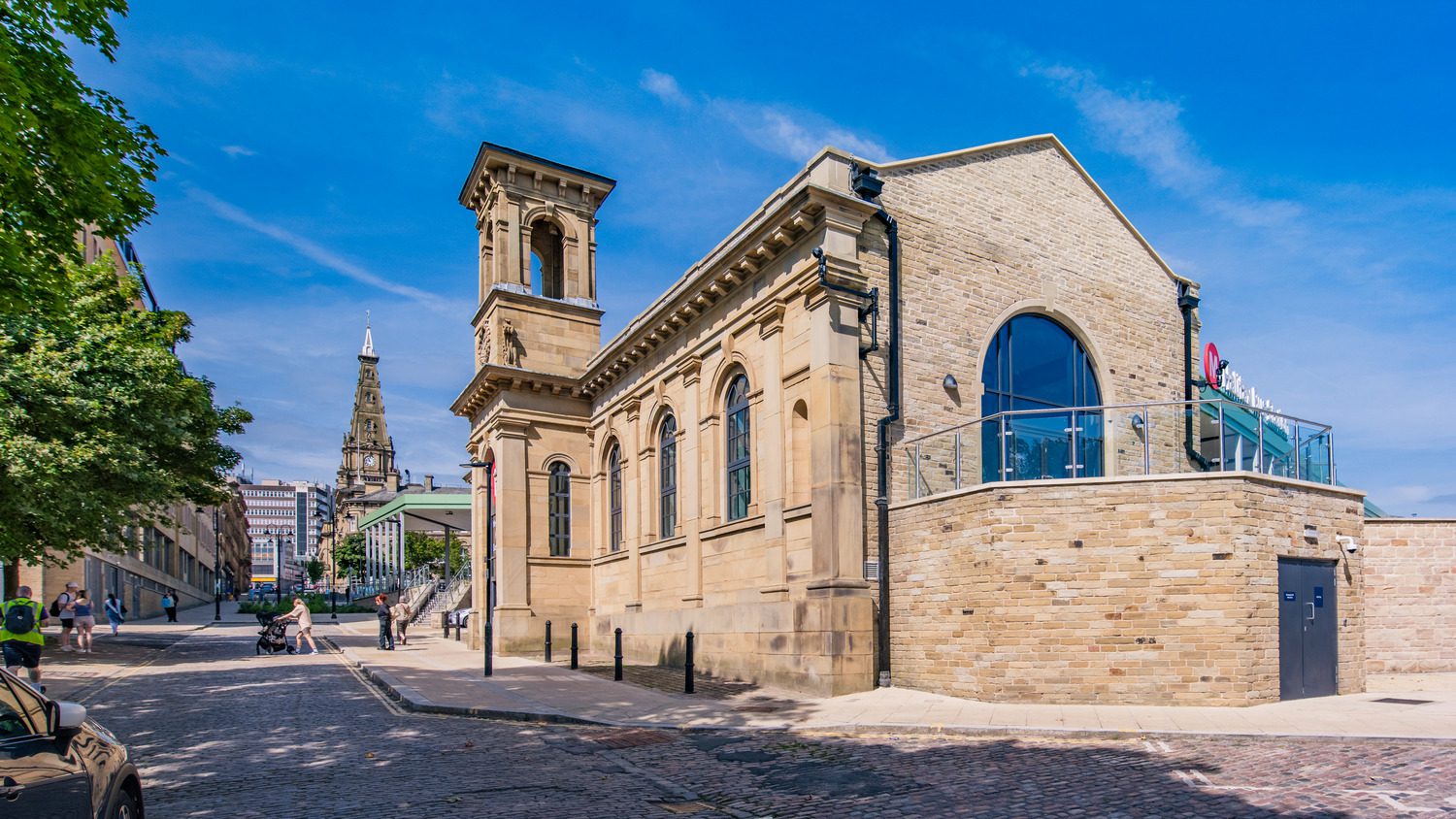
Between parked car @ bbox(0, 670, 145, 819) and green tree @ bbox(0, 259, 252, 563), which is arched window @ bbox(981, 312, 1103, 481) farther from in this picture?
green tree @ bbox(0, 259, 252, 563)

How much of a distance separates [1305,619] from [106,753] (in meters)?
14.9

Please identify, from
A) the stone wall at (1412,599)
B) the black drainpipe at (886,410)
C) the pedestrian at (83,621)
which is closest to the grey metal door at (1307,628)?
the stone wall at (1412,599)

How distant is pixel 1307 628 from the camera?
14.5 metres

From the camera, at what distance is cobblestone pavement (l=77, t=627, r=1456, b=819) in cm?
806

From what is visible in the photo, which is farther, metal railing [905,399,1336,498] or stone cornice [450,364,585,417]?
stone cornice [450,364,585,417]

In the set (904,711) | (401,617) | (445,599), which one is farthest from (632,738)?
(445,599)

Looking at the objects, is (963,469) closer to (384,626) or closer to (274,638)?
(384,626)

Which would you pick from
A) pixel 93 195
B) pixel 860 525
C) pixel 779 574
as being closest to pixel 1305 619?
pixel 860 525

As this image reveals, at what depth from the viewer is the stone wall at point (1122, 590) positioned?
1324 centimetres

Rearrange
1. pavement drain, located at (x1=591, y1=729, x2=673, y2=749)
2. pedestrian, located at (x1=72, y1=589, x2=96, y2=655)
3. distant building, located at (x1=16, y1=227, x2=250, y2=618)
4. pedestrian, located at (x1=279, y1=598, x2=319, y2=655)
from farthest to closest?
1. distant building, located at (x1=16, y1=227, x2=250, y2=618)
2. pedestrian, located at (x1=279, y1=598, x2=319, y2=655)
3. pedestrian, located at (x1=72, y1=589, x2=96, y2=655)
4. pavement drain, located at (x1=591, y1=729, x2=673, y2=749)

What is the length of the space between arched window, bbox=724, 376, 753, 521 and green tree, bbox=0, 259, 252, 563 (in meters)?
12.3

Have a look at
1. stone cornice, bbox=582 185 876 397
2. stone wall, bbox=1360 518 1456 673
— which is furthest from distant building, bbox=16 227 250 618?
stone wall, bbox=1360 518 1456 673

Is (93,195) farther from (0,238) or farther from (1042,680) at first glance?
(1042,680)

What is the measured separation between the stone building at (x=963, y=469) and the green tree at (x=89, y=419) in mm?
8484
